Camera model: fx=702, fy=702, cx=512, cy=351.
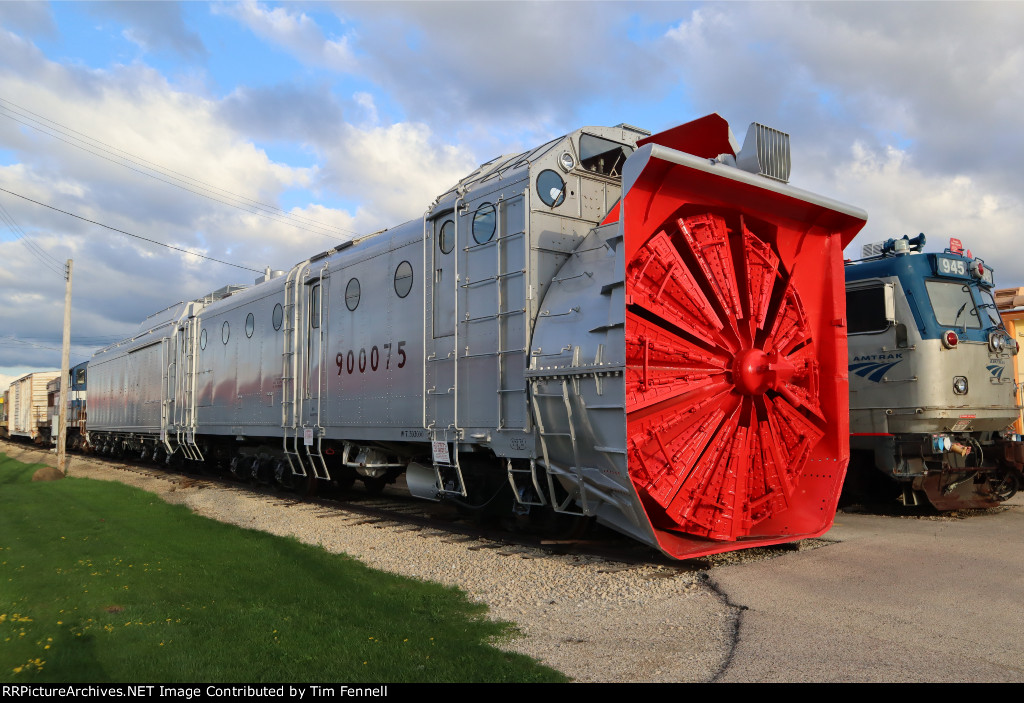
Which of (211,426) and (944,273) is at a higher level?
(944,273)

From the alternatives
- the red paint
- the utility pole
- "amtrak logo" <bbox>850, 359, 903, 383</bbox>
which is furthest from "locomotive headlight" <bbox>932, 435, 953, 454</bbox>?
the utility pole

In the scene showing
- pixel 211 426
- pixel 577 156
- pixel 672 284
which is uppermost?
pixel 577 156

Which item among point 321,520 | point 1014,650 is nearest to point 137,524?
point 321,520

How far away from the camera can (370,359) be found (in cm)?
1041

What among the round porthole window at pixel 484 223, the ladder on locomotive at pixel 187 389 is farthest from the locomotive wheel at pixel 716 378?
the ladder on locomotive at pixel 187 389

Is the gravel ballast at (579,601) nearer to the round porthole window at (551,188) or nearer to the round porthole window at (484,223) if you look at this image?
the round porthole window at (484,223)

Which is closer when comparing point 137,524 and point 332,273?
point 137,524

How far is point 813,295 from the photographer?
7.80 m

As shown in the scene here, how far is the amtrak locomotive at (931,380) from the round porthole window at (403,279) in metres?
6.78

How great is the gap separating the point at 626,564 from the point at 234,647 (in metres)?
3.95

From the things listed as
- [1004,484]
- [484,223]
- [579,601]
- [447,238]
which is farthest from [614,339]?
[1004,484]

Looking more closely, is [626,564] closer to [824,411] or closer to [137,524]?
[824,411]

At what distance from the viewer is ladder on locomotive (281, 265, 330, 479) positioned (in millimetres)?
12477

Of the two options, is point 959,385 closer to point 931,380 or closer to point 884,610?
point 931,380
